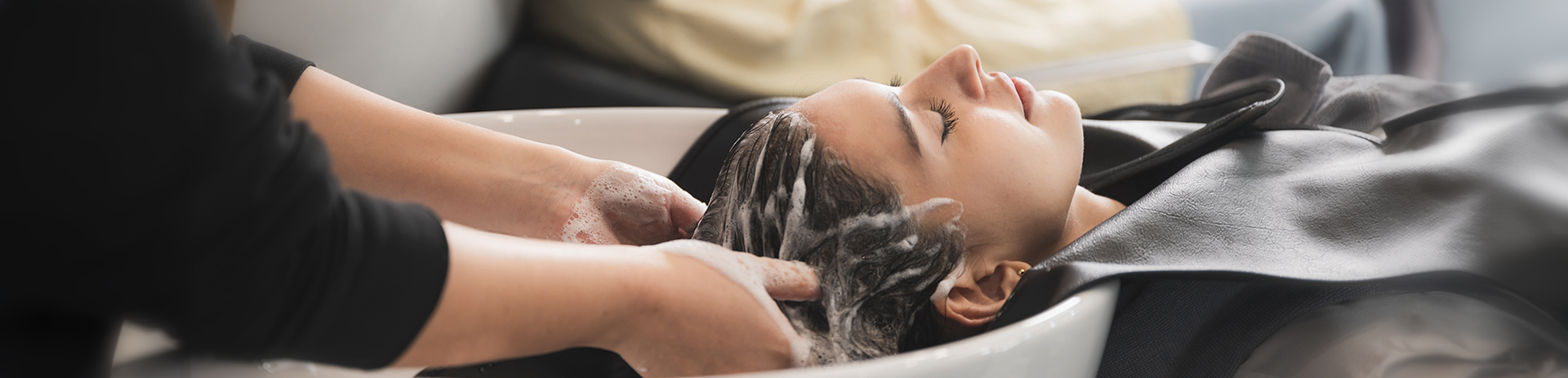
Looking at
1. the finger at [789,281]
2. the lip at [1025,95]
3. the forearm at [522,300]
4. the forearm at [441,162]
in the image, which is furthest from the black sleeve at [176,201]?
the lip at [1025,95]

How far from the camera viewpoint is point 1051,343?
48cm

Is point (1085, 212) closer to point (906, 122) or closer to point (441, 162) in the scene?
point (906, 122)

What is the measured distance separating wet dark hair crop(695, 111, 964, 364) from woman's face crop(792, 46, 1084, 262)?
0.6 inches

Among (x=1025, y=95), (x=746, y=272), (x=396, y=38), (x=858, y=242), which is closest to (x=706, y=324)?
(x=746, y=272)

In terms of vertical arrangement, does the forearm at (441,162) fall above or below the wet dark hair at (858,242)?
above

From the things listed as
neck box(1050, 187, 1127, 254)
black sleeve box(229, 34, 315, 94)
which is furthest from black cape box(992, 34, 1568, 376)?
black sleeve box(229, 34, 315, 94)

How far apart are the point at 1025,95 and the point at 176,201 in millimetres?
679

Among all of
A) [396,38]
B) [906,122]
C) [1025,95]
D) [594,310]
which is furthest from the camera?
[396,38]

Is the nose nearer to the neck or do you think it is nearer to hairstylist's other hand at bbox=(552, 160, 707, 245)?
the neck

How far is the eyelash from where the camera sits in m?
0.71

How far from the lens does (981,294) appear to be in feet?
2.24

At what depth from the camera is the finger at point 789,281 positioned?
569 millimetres

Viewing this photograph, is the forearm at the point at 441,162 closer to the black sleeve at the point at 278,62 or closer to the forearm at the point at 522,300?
the black sleeve at the point at 278,62

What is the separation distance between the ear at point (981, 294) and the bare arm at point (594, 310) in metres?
0.19
